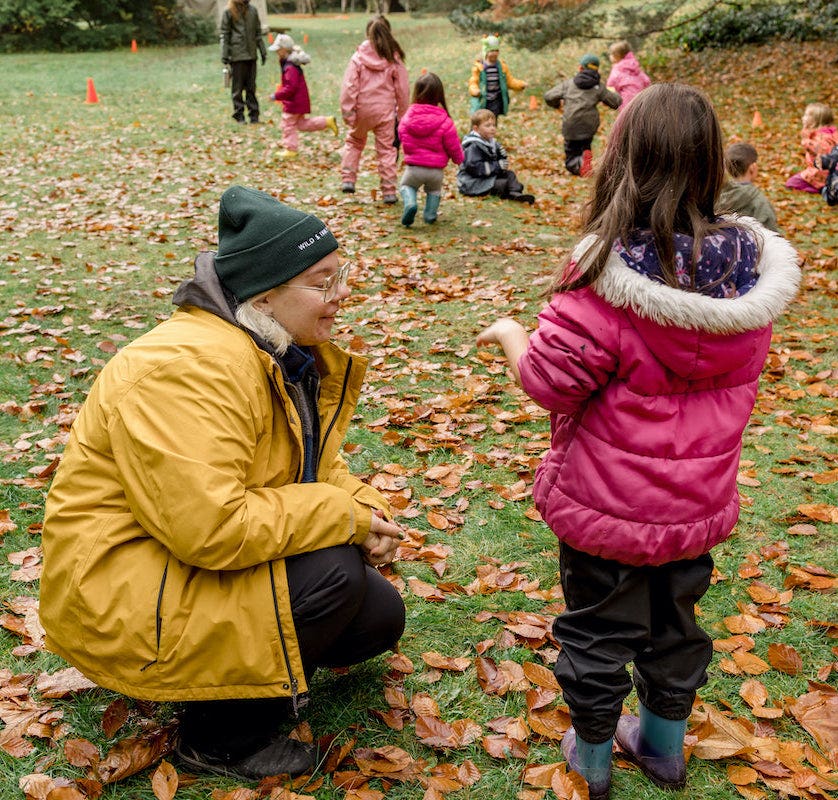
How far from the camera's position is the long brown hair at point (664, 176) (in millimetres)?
1908

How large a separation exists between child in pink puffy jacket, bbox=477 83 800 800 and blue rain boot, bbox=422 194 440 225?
6.62 m

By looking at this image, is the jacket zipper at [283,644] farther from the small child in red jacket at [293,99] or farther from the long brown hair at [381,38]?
the small child in red jacket at [293,99]

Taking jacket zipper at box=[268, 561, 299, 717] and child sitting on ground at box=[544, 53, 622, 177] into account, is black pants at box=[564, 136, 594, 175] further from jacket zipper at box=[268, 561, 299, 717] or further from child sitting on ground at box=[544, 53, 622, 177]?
jacket zipper at box=[268, 561, 299, 717]

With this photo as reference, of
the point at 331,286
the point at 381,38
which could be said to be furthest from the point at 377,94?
the point at 331,286

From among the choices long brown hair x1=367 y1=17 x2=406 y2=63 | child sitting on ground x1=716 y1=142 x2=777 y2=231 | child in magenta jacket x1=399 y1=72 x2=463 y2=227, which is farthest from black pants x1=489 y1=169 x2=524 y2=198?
child sitting on ground x1=716 y1=142 x2=777 y2=231

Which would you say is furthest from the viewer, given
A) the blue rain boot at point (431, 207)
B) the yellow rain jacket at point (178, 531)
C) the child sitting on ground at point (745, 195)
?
the blue rain boot at point (431, 207)

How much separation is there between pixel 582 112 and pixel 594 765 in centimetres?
1028

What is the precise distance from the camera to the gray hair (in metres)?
2.27

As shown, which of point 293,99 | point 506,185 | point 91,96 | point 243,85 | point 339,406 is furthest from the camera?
point 91,96

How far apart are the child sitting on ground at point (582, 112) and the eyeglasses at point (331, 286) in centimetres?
933

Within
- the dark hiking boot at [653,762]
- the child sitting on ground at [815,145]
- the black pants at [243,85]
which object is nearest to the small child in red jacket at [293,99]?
the black pants at [243,85]

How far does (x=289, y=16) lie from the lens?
49.8 metres

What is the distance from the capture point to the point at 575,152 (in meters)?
11.4

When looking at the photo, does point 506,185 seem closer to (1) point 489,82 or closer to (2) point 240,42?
(1) point 489,82
